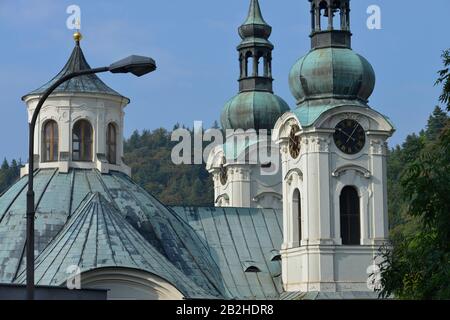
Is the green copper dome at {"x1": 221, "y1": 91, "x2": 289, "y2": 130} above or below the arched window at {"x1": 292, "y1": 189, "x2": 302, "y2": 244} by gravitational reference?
above

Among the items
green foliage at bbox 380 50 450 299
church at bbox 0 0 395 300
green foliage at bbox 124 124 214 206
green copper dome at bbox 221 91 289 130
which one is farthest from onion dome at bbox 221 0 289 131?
green foliage at bbox 124 124 214 206

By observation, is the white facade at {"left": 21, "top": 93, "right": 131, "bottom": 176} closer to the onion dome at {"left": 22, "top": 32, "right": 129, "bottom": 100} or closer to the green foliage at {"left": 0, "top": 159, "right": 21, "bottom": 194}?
the onion dome at {"left": 22, "top": 32, "right": 129, "bottom": 100}

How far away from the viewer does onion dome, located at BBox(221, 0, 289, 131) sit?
55750 millimetres

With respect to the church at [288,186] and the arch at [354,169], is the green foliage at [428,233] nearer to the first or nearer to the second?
the church at [288,186]

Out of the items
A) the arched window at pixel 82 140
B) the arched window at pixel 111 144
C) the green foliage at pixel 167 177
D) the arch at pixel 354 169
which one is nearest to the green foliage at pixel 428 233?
the arch at pixel 354 169

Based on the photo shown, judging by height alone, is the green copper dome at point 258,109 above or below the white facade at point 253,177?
above

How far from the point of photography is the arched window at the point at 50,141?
4550 centimetres

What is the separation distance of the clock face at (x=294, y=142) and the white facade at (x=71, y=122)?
21.4ft

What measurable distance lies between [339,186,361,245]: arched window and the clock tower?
3cm

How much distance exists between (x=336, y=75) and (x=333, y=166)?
11.2ft

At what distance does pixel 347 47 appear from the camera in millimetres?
46688

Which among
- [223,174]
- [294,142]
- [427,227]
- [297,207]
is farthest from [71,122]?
[427,227]

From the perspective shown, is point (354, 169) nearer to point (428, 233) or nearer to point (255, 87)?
point (255, 87)

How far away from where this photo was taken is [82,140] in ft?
150
